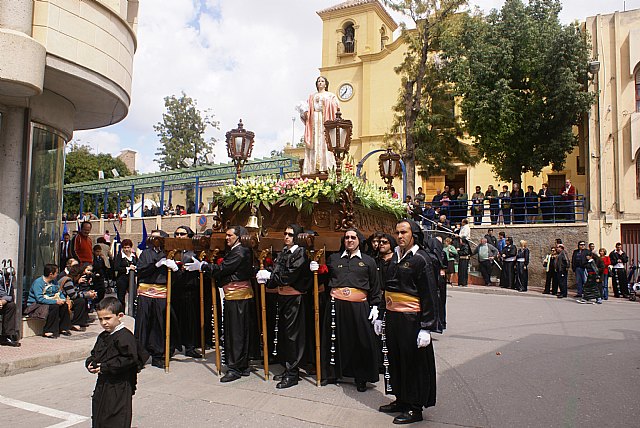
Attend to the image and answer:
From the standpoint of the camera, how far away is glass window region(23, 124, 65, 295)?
1004 cm

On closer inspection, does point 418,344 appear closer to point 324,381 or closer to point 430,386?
point 430,386

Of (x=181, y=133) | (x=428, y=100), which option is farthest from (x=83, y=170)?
(x=428, y=100)

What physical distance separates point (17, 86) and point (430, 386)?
7479 mm

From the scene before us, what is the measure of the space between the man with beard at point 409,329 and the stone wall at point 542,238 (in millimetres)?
14765

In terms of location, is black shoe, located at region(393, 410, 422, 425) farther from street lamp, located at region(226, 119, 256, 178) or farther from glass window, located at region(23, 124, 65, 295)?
glass window, located at region(23, 124, 65, 295)

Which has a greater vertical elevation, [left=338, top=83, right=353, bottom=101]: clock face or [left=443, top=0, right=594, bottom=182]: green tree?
[left=338, top=83, right=353, bottom=101]: clock face

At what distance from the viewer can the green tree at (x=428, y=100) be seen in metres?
23.5

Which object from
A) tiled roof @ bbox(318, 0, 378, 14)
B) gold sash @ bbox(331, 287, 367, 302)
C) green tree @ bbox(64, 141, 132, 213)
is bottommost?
gold sash @ bbox(331, 287, 367, 302)

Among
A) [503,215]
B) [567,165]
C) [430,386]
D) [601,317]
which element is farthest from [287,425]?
[567,165]

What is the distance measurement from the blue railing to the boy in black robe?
18128 millimetres

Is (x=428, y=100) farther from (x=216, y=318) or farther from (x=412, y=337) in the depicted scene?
(x=412, y=337)

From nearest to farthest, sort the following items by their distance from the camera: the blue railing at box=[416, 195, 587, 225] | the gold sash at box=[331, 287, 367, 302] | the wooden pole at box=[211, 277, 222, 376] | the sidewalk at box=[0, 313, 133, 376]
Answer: the gold sash at box=[331, 287, 367, 302] → the wooden pole at box=[211, 277, 222, 376] → the sidewalk at box=[0, 313, 133, 376] → the blue railing at box=[416, 195, 587, 225]

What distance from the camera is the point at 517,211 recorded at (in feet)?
71.7

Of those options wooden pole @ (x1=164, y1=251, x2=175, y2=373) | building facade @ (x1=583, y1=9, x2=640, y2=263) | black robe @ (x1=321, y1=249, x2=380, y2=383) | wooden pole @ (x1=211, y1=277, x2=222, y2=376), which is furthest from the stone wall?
wooden pole @ (x1=164, y1=251, x2=175, y2=373)
